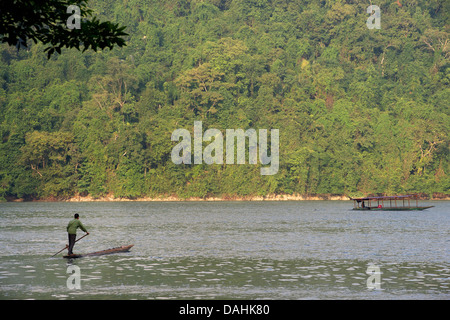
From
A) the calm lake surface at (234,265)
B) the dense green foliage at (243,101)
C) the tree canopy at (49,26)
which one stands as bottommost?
the calm lake surface at (234,265)

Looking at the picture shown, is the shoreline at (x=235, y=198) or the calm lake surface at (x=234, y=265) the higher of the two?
the shoreline at (x=235, y=198)

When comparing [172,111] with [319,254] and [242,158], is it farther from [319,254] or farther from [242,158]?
[319,254]

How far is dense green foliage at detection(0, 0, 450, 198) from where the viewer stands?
11938cm

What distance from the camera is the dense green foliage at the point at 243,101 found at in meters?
119

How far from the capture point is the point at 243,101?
13250cm

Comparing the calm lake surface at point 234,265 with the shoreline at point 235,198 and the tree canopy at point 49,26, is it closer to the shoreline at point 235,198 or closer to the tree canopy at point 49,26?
the tree canopy at point 49,26

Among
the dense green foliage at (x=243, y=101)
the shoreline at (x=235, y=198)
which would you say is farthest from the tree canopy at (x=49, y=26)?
the shoreline at (x=235, y=198)

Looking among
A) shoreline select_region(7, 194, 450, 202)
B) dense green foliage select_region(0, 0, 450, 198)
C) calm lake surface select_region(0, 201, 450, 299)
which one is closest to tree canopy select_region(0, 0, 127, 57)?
calm lake surface select_region(0, 201, 450, 299)

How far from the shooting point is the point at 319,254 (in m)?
34.3

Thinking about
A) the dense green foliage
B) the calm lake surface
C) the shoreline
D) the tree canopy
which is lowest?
the calm lake surface

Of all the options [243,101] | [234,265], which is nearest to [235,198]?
[243,101]

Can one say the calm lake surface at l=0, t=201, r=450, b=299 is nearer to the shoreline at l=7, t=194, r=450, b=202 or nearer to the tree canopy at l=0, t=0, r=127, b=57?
the tree canopy at l=0, t=0, r=127, b=57
